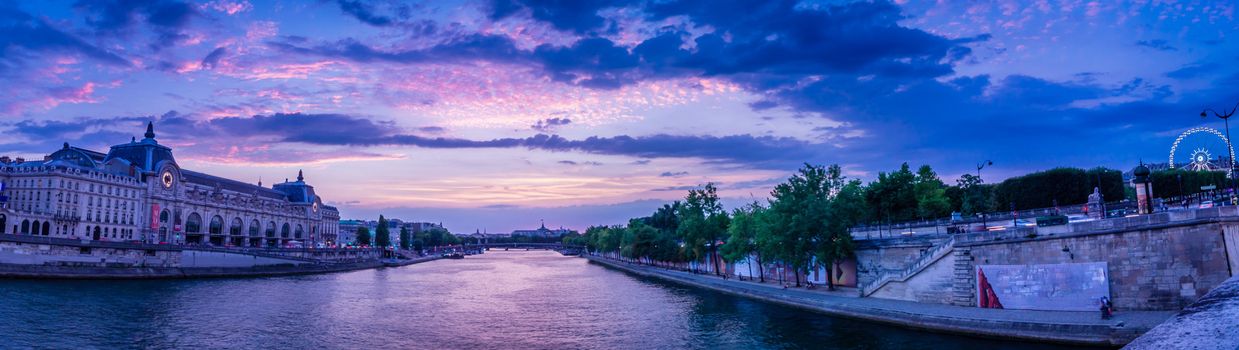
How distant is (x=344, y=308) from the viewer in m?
54.6

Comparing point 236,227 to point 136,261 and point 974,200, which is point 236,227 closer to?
point 136,261

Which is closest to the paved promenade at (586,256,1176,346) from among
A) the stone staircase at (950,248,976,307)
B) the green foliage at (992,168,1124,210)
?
the stone staircase at (950,248,976,307)

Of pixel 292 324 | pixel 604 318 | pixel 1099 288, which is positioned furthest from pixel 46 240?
pixel 1099 288

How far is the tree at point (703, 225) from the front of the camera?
9075cm

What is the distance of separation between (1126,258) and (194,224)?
5581 inches

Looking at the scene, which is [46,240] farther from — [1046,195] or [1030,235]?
[1046,195]

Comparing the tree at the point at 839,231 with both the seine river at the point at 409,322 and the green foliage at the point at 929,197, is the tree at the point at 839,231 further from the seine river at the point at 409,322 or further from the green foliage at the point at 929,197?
the green foliage at the point at 929,197

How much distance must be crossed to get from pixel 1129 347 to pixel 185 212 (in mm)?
144178

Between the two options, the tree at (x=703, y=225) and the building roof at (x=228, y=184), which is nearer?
the tree at (x=703, y=225)

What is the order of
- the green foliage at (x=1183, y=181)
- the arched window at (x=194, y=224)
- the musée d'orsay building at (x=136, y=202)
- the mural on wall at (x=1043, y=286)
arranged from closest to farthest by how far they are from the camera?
the mural on wall at (x=1043, y=286) < the green foliage at (x=1183, y=181) < the musée d'orsay building at (x=136, y=202) < the arched window at (x=194, y=224)

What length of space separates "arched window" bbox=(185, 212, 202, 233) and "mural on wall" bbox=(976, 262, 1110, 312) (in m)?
132

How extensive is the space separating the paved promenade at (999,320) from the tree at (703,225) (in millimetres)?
41387

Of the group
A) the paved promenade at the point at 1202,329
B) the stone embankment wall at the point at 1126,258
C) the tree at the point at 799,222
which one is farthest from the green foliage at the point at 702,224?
the paved promenade at the point at 1202,329

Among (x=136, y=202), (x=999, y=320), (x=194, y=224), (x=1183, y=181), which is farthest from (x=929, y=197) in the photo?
(x=194, y=224)
